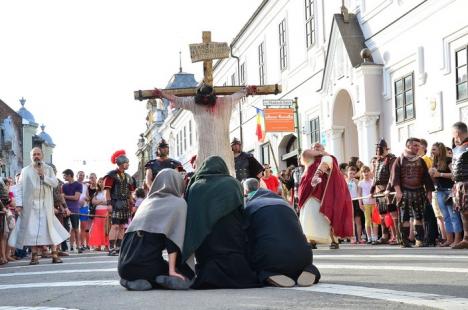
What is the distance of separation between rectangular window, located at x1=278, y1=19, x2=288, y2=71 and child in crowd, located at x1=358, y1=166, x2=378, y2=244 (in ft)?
56.5

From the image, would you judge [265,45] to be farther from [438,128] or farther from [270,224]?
[270,224]

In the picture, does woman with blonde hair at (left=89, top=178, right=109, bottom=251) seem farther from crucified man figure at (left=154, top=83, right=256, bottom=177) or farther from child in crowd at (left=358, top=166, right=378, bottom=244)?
crucified man figure at (left=154, top=83, right=256, bottom=177)

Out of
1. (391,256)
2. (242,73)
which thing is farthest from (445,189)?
(242,73)

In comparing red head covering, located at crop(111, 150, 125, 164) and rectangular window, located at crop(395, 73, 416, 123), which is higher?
rectangular window, located at crop(395, 73, 416, 123)

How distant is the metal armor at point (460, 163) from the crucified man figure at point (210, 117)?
3522mm

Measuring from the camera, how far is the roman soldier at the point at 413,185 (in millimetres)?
13688

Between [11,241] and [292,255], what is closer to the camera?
[292,255]

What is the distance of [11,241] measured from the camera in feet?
44.1

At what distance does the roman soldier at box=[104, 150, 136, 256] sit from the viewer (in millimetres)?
14820

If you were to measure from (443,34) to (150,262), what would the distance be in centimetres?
1350

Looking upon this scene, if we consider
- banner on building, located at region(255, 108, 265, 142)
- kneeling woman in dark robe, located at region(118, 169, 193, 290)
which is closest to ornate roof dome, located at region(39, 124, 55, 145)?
banner on building, located at region(255, 108, 265, 142)

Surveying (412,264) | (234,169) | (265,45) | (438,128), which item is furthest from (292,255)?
(265,45)

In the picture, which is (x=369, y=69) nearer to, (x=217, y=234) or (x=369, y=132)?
(x=369, y=132)

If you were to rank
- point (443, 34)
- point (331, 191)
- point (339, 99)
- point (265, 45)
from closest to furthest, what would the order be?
point (331, 191) → point (443, 34) → point (339, 99) → point (265, 45)
